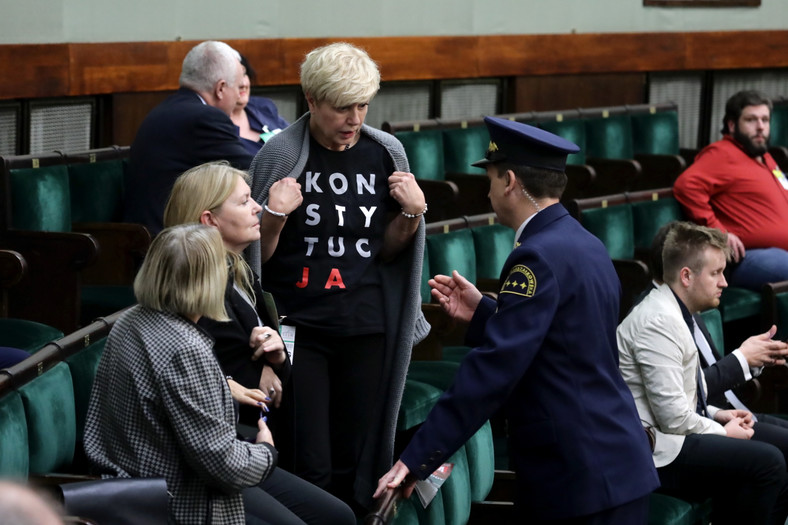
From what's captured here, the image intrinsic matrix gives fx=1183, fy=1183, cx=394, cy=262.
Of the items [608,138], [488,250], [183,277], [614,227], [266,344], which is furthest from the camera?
[608,138]

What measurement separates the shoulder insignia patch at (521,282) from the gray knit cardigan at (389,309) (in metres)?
0.49

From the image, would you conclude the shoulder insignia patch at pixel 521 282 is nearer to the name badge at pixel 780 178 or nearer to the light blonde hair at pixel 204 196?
the light blonde hair at pixel 204 196

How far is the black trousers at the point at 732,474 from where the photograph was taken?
9.78 feet

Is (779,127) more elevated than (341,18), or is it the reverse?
(341,18)

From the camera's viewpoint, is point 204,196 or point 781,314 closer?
point 204,196

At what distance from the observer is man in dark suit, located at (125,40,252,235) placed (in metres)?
3.42

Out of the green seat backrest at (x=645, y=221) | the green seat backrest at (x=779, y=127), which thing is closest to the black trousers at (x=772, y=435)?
the green seat backrest at (x=645, y=221)

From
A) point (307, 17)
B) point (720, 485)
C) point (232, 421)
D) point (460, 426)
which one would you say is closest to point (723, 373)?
point (720, 485)

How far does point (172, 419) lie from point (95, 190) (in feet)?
6.53

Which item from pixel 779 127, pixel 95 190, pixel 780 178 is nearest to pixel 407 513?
pixel 95 190

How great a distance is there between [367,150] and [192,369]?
2.82 ft

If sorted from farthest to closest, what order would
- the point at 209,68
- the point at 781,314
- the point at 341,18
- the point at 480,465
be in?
the point at 341,18 < the point at 781,314 < the point at 209,68 < the point at 480,465

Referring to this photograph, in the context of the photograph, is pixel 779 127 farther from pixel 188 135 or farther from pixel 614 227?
pixel 188 135

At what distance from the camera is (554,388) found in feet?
6.88
